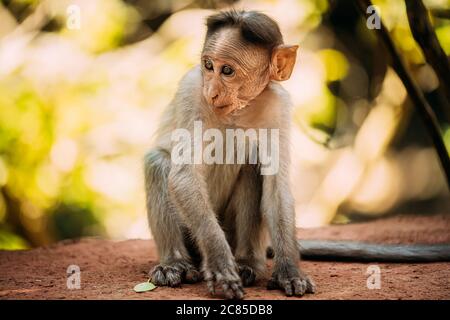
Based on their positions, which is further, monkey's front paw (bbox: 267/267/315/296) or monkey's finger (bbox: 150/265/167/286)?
monkey's finger (bbox: 150/265/167/286)

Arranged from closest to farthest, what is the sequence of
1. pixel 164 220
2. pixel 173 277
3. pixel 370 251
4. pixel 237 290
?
pixel 237 290 → pixel 173 277 → pixel 164 220 → pixel 370 251

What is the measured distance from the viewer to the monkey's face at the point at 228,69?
17.6ft

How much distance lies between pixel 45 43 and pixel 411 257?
22.5ft

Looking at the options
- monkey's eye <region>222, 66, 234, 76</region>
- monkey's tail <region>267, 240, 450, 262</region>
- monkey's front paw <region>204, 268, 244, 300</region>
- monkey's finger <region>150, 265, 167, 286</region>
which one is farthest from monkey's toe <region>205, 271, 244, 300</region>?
monkey's tail <region>267, 240, 450, 262</region>

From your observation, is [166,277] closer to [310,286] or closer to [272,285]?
[272,285]

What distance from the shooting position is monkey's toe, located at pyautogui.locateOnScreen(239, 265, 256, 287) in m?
5.67

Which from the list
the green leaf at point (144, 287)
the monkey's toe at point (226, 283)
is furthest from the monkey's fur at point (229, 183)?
the green leaf at point (144, 287)

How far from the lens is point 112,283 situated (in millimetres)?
5633

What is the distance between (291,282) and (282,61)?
1.97 m

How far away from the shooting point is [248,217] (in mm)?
6117

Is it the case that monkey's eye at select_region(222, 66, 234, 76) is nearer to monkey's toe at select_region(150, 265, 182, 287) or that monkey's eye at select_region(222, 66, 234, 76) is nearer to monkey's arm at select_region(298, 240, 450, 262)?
monkey's toe at select_region(150, 265, 182, 287)

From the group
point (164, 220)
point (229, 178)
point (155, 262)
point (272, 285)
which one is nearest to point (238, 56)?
point (229, 178)

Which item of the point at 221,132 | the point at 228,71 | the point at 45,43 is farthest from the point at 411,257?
the point at 45,43

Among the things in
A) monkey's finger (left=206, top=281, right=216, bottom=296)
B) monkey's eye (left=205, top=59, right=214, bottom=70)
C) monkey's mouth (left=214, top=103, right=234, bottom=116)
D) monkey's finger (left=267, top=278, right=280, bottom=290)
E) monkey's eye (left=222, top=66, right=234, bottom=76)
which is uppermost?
monkey's eye (left=205, top=59, right=214, bottom=70)
